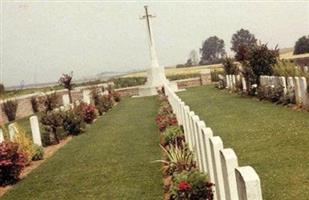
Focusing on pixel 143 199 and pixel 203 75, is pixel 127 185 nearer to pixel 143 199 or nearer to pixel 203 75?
pixel 143 199

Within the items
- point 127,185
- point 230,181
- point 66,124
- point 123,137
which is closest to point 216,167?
A: point 230,181

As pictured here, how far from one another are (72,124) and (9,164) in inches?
275

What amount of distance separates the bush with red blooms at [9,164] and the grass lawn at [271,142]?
15.6 feet

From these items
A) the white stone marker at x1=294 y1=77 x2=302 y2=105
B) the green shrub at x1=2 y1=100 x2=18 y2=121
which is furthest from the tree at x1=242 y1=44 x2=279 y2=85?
the green shrub at x1=2 y1=100 x2=18 y2=121

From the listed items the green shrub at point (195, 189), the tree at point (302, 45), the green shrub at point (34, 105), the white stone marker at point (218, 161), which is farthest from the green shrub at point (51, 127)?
the tree at point (302, 45)

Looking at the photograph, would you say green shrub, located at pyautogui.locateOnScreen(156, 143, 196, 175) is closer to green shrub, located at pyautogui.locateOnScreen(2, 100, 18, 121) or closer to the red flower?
the red flower

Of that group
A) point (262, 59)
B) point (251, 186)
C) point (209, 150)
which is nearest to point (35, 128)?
point (209, 150)

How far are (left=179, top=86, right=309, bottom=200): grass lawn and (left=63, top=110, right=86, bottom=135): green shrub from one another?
14.9ft

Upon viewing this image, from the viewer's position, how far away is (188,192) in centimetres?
623

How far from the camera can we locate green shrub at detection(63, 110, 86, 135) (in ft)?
57.0

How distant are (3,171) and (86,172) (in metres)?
1.85

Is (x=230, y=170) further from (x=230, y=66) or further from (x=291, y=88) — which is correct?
(x=230, y=66)

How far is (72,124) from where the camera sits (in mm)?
17438

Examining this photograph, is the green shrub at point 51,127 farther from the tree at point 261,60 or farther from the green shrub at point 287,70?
the tree at point 261,60
